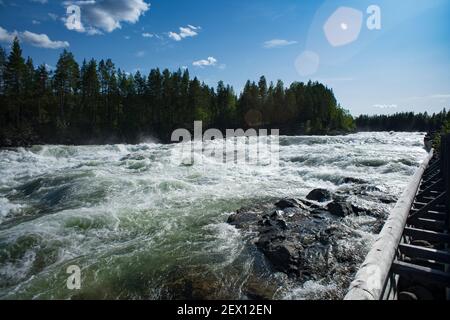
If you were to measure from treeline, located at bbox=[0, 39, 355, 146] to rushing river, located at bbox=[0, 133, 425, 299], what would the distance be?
32.4 meters

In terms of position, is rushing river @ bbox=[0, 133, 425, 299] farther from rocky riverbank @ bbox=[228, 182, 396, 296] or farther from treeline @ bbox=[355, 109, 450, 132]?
treeline @ bbox=[355, 109, 450, 132]

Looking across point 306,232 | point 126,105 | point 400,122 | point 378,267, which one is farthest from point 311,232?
point 400,122

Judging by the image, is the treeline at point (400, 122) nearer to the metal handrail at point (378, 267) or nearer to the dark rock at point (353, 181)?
the dark rock at point (353, 181)

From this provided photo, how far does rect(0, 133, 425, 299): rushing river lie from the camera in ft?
19.7

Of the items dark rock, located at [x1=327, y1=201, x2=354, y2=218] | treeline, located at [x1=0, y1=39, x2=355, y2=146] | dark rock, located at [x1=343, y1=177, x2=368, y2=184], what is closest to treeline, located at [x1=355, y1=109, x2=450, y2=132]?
treeline, located at [x1=0, y1=39, x2=355, y2=146]

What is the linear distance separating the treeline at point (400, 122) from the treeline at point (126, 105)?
4187 centimetres

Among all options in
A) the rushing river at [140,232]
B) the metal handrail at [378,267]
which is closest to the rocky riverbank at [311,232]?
the rushing river at [140,232]

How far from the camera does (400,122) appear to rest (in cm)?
12469

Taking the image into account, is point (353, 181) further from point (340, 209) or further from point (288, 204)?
point (288, 204)

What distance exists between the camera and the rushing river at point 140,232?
19.7 feet

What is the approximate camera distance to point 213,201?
11.8m
